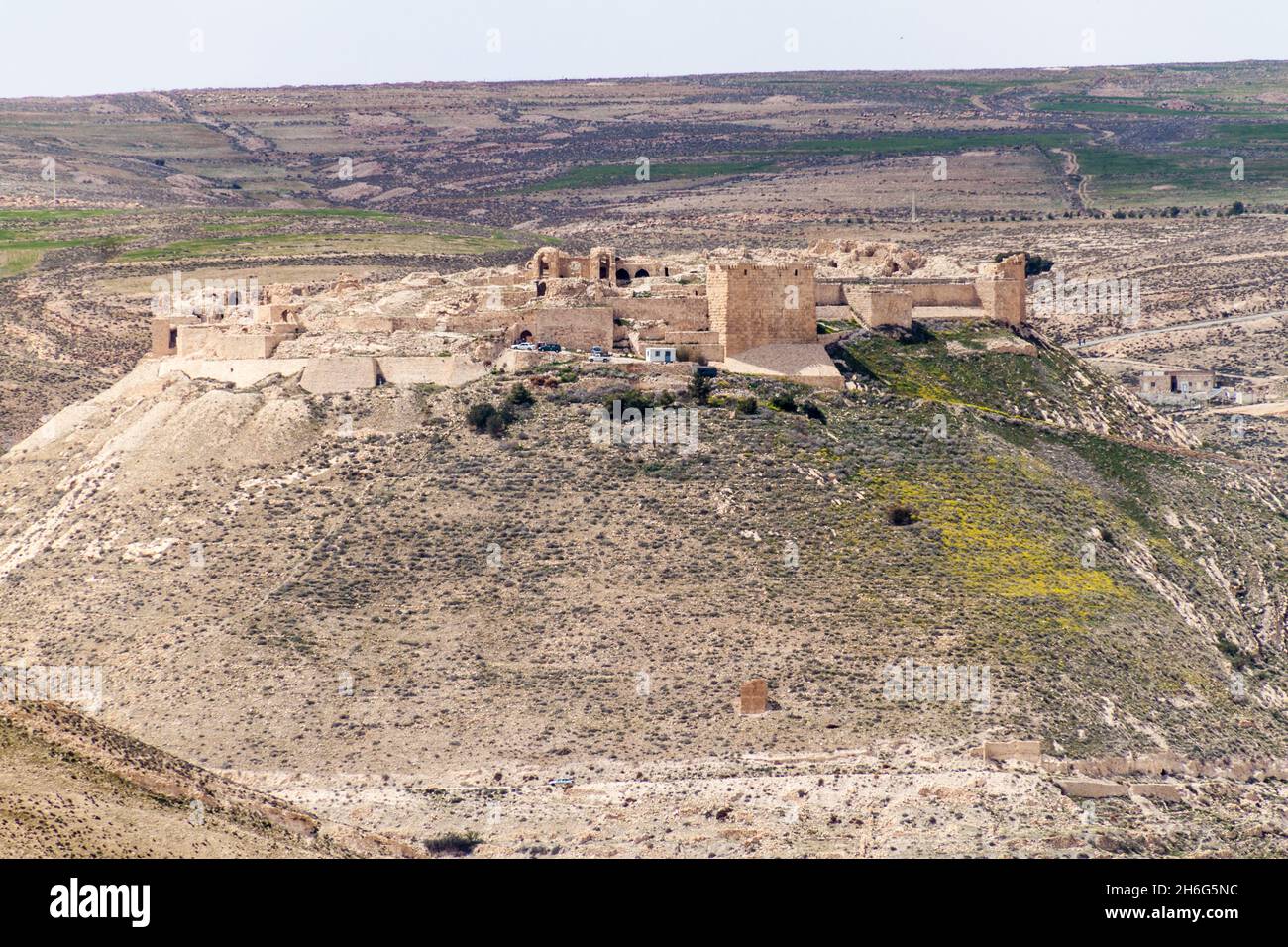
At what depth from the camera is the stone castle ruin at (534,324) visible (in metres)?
61.8

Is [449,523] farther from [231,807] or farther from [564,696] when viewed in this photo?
[231,807]

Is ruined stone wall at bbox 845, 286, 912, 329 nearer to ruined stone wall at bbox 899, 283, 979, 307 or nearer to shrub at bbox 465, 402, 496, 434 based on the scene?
ruined stone wall at bbox 899, 283, 979, 307

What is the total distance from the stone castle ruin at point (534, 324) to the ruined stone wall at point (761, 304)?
0.08 ft

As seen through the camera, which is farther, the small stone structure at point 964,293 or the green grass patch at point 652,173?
the green grass patch at point 652,173

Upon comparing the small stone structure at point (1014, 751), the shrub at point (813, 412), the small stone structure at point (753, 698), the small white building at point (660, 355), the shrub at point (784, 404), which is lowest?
the small stone structure at point (1014, 751)

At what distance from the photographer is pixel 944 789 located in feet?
151

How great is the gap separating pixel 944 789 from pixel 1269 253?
7060 cm

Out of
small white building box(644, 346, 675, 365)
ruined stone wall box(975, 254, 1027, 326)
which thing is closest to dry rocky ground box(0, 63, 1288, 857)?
ruined stone wall box(975, 254, 1027, 326)

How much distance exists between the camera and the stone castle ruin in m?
61.8

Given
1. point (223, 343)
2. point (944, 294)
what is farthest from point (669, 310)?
point (223, 343)

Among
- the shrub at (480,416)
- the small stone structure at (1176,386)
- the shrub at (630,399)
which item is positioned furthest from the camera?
the small stone structure at (1176,386)

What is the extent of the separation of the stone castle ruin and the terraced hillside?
1.03m

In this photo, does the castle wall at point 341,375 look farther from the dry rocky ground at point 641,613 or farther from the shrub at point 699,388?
the shrub at point 699,388

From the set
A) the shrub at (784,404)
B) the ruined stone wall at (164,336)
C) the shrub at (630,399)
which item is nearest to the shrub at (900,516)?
the shrub at (784,404)
